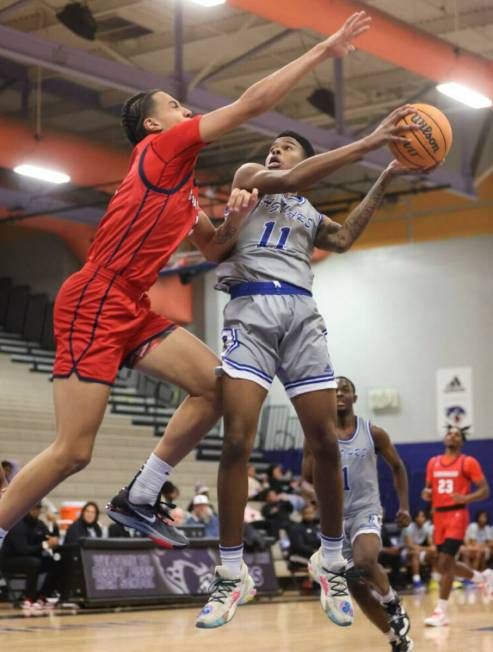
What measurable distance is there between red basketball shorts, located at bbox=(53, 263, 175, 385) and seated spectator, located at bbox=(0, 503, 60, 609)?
8.26 metres

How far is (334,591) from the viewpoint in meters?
6.01

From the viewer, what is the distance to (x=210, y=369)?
5664 millimetres

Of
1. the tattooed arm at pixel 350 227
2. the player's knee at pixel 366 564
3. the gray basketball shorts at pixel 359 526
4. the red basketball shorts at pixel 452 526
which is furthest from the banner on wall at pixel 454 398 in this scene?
the tattooed arm at pixel 350 227

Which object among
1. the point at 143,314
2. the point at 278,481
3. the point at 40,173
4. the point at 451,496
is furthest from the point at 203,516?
the point at 143,314

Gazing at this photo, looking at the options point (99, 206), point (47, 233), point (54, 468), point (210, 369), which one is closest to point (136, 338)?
point (210, 369)

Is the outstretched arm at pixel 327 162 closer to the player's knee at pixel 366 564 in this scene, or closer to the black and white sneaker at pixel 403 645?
the black and white sneaker at pixel 403 645

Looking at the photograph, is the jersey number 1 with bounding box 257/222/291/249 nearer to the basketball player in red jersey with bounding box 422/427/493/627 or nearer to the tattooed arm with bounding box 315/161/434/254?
the tattooed arm with bounding box 315/161/434/254

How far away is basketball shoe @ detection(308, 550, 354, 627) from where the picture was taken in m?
5.94

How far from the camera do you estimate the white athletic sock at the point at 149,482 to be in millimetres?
5797

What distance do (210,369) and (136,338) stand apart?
1.28ft

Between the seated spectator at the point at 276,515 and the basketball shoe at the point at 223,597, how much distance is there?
11.9m

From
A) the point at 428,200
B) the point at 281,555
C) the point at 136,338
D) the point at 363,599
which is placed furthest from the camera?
the point at 428,200

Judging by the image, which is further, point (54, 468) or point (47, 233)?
point (47, 233)

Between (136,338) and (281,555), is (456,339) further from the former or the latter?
(136,338)
